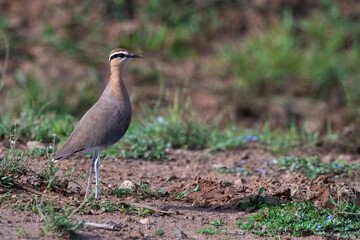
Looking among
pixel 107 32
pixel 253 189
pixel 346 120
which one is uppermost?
pixel 107 32

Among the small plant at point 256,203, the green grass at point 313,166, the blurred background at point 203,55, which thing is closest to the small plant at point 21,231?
the small plant at point 256,203

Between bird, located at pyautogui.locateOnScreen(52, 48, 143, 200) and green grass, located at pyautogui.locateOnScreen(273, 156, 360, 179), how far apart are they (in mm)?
2233

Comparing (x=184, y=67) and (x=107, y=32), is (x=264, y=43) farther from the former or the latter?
(x=107, y=32)

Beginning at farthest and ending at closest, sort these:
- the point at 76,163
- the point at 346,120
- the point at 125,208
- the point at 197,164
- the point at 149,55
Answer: the point at 149,55, the point at 346,120, the point at 197,164, the point at 76,163, the point at 125,208

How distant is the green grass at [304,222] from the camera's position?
470 centimetres

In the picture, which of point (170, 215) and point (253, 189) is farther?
point (253, 189)

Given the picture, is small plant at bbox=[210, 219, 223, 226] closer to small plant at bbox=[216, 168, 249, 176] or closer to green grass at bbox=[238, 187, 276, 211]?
green grass at bbox=[238, 187, 276, 211]

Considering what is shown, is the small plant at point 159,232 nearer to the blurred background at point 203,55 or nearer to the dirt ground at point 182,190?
the dirt ground at point 182,190

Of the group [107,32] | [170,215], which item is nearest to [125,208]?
[170,215]

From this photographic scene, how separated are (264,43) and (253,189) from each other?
18.7ft

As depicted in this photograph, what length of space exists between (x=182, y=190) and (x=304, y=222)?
3.83 feet

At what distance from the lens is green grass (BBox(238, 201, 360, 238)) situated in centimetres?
470

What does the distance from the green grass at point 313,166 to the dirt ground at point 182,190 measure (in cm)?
13

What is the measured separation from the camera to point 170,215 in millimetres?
4883
